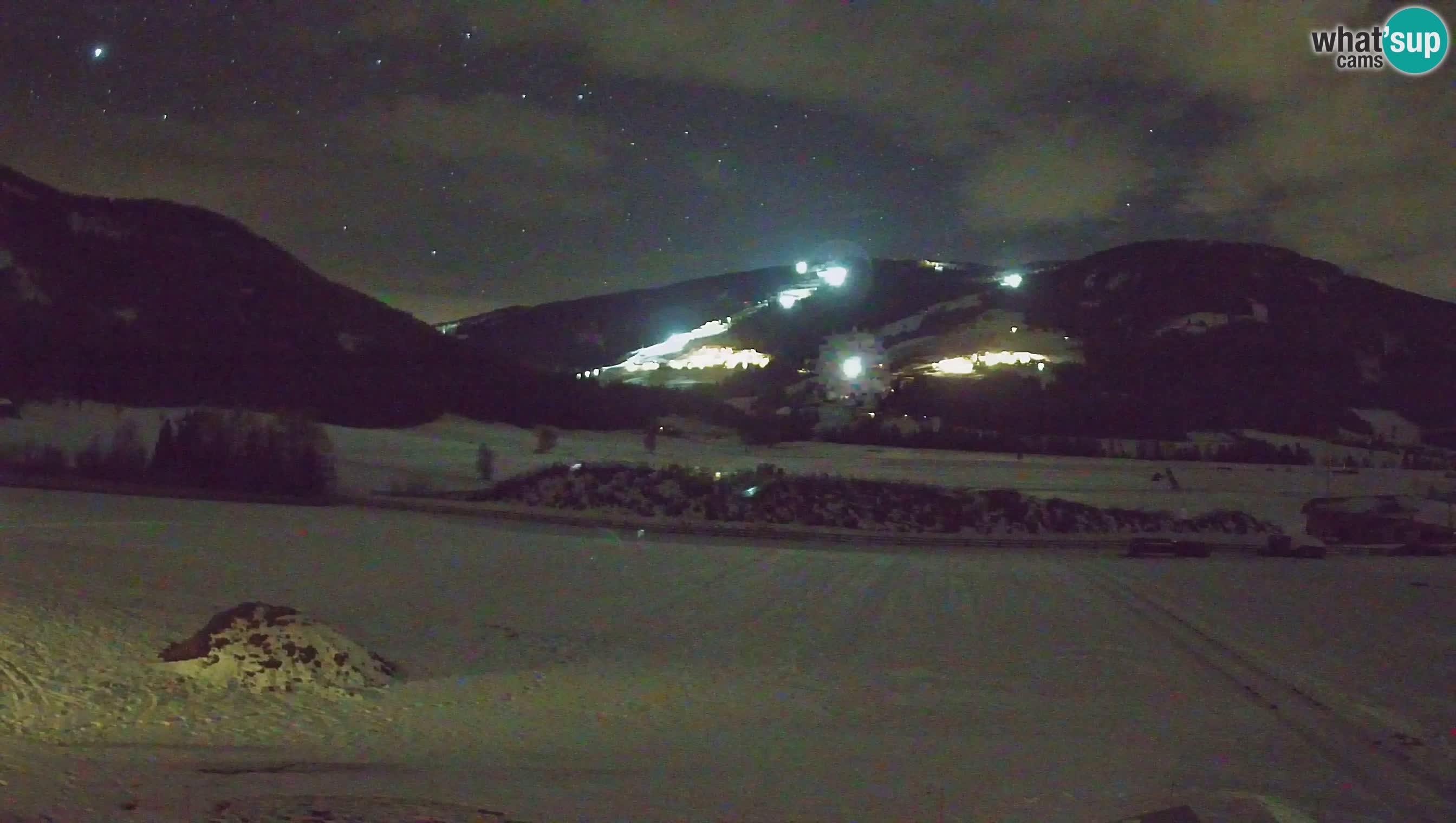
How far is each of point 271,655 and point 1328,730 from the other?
8.44 metres

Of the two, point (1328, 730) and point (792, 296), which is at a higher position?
point (792, 296)

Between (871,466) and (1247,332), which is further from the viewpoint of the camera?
(1247,332)

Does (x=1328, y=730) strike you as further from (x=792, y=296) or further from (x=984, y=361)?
(x=792, y=296)

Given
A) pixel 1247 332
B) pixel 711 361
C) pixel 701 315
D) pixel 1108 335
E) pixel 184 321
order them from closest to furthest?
pixel 184 321
pixel 711 361
pixel 1247 332
pixel 1108 335
pixel 701 315

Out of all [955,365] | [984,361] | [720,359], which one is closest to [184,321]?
[720,359]

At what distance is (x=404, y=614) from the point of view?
13461mm

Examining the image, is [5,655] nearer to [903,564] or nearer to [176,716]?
[176,716]

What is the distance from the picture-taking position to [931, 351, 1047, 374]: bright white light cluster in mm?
73312

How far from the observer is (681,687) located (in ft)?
32.9

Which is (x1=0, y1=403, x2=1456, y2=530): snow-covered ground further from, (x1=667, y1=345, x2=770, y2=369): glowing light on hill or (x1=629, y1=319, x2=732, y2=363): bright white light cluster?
(x1=629, y1=319, x2=732, y2=363): bright white light cluster

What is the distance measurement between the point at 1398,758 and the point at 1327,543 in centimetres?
2152

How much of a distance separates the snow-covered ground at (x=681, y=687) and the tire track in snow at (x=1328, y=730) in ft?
0.54

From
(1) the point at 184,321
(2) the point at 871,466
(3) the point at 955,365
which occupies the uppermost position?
(1) the point at 184,321

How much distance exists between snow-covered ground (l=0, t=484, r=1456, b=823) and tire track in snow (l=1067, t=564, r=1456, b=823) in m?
0.16
